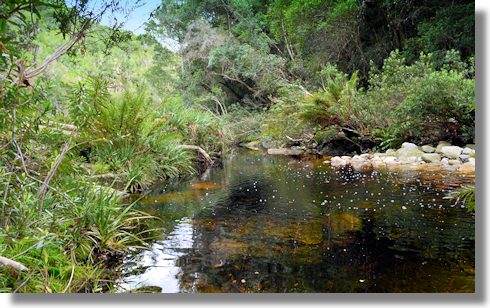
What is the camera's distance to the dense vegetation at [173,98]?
217 cm

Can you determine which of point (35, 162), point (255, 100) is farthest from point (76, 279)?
point (255, 100)

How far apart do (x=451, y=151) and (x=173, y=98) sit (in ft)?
15.9

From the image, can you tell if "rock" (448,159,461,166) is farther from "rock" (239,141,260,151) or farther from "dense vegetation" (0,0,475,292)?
"rock" (239,141,260,151)

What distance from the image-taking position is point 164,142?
6.29 metres

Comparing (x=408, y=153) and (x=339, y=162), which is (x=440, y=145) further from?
(x=339, y=162)

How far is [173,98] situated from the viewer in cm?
760

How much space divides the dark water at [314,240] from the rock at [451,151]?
421mm

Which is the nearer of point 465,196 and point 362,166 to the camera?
point 465,196

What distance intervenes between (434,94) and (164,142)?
13.3 feet

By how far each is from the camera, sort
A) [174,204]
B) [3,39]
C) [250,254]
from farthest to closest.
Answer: [174,204]
[250,254]
[3,39]

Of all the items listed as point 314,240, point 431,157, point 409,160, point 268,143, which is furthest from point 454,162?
point 268,143

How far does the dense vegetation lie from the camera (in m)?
2.17

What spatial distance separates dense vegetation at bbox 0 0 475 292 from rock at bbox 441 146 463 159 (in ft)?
0.58

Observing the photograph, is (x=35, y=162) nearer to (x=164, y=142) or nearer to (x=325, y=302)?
(x=325, y=302)
